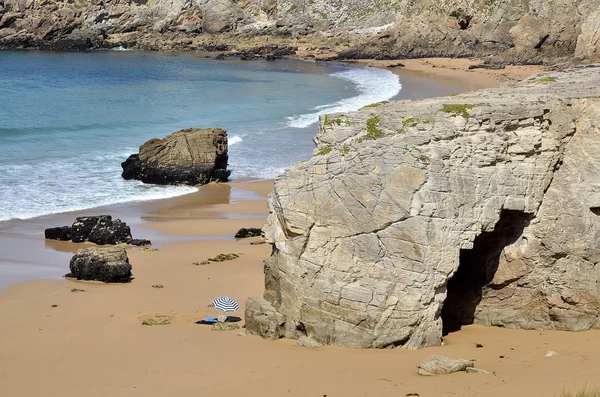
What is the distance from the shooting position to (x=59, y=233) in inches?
721

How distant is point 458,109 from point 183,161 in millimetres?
15760

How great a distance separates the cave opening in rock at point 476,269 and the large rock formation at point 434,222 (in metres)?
0.02

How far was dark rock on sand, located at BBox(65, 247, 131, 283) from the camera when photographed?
1462 cm

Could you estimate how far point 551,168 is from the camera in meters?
10.8

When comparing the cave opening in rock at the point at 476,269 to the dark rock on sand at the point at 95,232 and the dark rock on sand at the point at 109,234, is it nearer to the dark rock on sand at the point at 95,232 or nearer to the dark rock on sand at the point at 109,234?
the dark rock on sand at the point at 95,232

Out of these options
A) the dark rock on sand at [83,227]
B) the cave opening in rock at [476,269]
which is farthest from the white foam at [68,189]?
the cave opening in rock at [476,269]

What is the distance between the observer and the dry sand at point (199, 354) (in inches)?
364

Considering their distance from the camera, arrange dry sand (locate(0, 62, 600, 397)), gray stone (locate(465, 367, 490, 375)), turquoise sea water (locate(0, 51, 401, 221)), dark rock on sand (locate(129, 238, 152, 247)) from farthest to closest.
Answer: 1. turquoise sea water (locate(0, 51, 401, 221))
2. dark rock on sand (locate(129, 238, 152, 247))
3. gray stone (locate(465, 367, 490, 375))
4. dry sand (locate(0, 62, 600, 397))

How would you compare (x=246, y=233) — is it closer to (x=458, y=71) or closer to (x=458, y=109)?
(x=458, y=109)

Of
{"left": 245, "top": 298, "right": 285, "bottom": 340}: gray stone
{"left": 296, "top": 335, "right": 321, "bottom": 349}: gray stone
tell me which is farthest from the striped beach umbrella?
{"left": 296, "top": 335, "right": 321, "bottom": 349}: gray stone

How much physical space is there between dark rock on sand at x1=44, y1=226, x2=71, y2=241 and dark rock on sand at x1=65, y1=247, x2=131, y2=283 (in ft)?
10.8

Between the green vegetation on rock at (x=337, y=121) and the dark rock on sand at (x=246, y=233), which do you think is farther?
the dark rock on sand at (x=246, y=233)

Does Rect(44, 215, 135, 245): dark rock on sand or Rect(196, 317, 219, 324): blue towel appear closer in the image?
Rect(196, 317, 219, 324): blue towel

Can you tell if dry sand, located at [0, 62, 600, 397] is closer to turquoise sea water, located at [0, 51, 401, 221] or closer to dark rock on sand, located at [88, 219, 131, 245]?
dark rock on sand, located at [88, 219, 131, 245]
